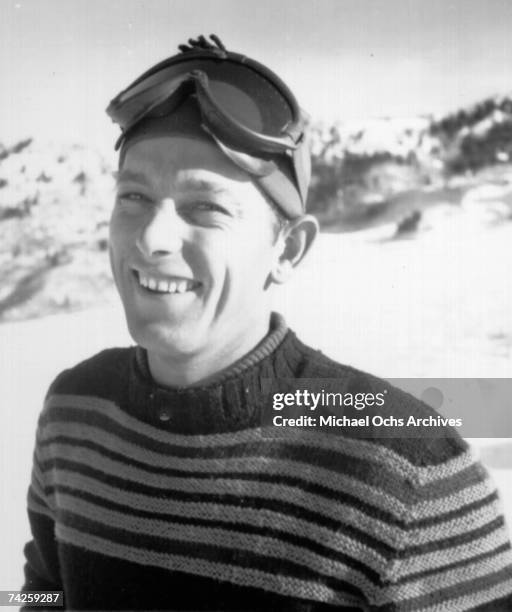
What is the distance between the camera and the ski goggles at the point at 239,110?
76cm

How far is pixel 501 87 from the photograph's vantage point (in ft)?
2.86

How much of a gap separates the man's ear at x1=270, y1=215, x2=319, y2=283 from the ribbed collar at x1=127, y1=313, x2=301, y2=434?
0.06 metres

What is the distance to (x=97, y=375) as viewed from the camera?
0.96 meters

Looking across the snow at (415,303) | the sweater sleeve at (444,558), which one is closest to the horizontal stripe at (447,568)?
the sweater sleeve at (444,558)

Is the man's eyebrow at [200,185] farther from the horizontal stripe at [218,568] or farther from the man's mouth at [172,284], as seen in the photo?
the horizontal stripe at [218,568]

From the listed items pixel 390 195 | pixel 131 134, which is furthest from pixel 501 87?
pixel 131 134

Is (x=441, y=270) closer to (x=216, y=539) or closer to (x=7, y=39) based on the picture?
(x=216, y=539)

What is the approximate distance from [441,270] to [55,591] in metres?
0.63

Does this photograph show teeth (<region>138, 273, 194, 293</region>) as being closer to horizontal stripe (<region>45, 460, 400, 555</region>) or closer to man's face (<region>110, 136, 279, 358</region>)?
man's face (<region>110, 136, 279, 358</region>)

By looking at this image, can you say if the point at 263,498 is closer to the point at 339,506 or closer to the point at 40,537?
the point at 339,506

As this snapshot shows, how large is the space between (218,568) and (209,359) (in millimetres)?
222

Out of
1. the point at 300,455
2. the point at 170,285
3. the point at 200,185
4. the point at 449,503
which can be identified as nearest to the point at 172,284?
the point at 170,285

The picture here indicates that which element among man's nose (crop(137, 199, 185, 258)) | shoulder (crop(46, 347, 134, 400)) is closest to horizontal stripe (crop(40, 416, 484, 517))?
shoulder (crop(46, 347, 134, 400))

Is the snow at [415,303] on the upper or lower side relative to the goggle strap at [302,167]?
lower
